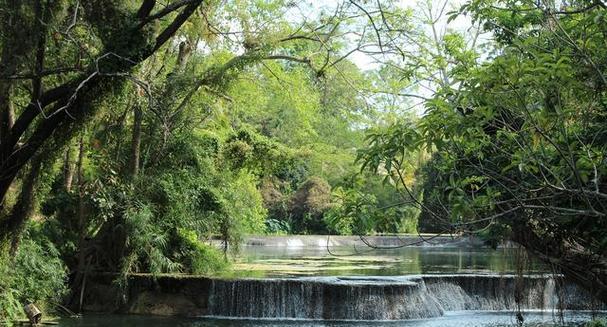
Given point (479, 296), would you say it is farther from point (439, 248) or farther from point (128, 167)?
point (439, 248)

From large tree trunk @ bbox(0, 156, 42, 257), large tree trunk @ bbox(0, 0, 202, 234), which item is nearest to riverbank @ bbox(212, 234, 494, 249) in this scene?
large tree trunk @ bbox(0, 156, 42, 257)

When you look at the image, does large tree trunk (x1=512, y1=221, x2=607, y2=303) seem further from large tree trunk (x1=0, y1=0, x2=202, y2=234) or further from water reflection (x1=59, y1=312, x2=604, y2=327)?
water reflection (x1=59, y1=312, x2=604, y2=327)

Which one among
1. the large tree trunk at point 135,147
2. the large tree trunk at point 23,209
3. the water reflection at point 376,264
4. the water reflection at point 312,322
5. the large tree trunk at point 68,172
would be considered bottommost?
the water reflection at point 312,322

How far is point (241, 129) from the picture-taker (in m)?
17.7

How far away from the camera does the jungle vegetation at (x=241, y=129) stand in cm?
443

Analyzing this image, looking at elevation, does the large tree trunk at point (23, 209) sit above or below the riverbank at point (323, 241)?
above

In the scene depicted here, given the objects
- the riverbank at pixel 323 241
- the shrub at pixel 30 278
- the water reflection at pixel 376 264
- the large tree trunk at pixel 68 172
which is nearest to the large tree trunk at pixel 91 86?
the shrub at pixel 30 278

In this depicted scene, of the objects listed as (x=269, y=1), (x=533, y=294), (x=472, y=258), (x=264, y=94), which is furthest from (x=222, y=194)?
(x=472, y=258)

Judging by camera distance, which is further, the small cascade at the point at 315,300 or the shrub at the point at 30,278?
the small cascade at the point at 315,300

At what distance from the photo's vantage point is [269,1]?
1652cm

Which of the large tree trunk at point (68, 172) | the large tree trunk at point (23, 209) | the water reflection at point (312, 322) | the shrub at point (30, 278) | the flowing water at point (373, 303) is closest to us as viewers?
the large tree trunk at point (23, 209)

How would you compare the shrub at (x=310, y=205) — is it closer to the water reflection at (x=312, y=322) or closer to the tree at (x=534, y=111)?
the water reflection at (x=312, y=322)

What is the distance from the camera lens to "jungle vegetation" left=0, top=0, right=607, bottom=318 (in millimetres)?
4426

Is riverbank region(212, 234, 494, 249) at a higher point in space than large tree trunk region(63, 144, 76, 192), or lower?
lower
